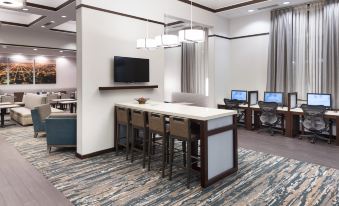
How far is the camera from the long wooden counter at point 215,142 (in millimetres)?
3326

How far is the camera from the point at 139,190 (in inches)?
131

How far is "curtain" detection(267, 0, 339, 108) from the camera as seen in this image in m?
6.11

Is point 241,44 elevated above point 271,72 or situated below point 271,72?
above

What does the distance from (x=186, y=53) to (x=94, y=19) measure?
4.92 metres

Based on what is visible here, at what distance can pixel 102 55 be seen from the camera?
479 centimetres

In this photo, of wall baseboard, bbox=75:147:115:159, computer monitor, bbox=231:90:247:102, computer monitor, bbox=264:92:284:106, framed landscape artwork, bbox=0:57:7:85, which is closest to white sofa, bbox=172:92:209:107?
computer monitor, bbox=231:90:247:102

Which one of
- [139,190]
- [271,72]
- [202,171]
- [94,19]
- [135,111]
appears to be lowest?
[139,190]

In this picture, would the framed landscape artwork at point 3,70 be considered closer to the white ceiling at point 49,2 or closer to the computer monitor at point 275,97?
the white ceiling at point 49,2

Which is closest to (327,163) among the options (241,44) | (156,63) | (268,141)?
(268,141)

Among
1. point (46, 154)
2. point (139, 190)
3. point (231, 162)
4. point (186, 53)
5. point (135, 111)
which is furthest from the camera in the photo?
point (186, 53)

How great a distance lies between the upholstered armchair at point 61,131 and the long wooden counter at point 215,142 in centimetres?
198

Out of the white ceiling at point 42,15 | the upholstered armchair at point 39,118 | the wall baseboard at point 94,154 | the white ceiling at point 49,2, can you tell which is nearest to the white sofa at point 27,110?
the upholstered armchair at point 39,118

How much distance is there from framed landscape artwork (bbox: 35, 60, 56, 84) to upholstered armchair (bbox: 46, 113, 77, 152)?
7.58m

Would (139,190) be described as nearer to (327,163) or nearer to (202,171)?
(202,171)
